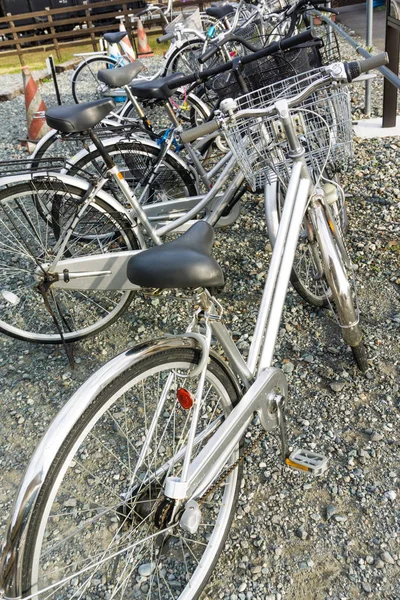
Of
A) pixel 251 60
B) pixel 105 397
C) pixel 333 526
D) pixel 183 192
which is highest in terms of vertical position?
pixel 251 60

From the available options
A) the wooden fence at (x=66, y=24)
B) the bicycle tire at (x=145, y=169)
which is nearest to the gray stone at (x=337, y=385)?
the bicycle tire at (x=145, y=169)

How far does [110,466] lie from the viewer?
8.66ft

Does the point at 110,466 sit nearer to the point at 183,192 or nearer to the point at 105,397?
the point at 105,397

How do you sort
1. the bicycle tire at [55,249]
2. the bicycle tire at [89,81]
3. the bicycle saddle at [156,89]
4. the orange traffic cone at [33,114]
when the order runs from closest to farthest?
the bicycle tire at [55,249], the bicycle saddle at [156,89], the orange traffic cone at [33,114], the bicycle tire at [89,81]

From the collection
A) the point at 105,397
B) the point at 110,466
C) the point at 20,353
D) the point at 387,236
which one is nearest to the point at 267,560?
the point at 110,466

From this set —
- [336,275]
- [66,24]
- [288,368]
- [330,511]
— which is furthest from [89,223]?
[66,24]

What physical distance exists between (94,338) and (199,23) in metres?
5.24

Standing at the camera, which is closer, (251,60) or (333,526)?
(333,526)

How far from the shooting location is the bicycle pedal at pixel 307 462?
7.26ft

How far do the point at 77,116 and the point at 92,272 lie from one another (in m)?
0.88

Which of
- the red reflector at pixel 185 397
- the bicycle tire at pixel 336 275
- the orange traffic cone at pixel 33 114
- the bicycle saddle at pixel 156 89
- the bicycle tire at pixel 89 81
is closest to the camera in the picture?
the red reflector at pixel 185 397

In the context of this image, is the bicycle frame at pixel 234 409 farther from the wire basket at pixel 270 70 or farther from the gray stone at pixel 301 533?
the wire basket at pixel 270 70

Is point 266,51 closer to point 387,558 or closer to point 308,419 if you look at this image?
point 308,419

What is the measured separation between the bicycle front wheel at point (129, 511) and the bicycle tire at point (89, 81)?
534 centimetres
